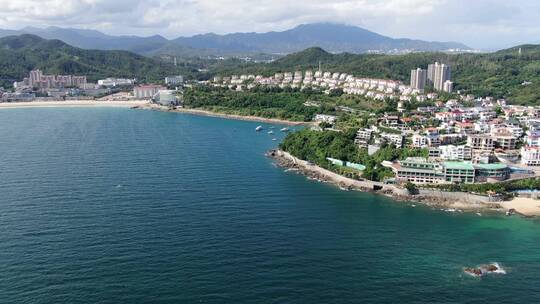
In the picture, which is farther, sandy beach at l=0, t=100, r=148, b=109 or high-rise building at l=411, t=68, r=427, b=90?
sandy beach at l=0, t=100, r=148, b=109

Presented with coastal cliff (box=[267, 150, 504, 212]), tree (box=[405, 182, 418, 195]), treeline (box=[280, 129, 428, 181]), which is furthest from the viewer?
treeline (box=[280, 129, 428, 181])

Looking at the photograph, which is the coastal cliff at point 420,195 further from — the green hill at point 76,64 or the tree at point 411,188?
the green hill at point 76,64

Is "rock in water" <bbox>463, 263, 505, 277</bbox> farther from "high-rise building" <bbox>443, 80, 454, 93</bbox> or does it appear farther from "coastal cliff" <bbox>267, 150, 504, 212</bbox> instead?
"high-rise building" <bbox>443, 80, 454, 93</bbox>

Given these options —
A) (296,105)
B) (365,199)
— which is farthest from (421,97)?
(365,199)

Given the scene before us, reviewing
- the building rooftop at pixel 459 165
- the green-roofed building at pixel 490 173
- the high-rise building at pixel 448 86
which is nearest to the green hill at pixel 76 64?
the high-rise building at pixel 448 86

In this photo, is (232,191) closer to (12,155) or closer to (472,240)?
(472,240)

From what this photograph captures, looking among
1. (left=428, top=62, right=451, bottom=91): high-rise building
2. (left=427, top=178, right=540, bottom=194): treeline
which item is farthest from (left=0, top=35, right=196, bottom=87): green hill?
(left=427, top=178, right=540, bottom=194): treeline

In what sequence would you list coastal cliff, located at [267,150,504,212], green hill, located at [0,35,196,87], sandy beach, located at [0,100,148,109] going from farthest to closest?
green hill, located at [0,35,196,87] < sandy beach, located at [0,100,148,109] < coastal cliff, located at [267,150,504,212]
